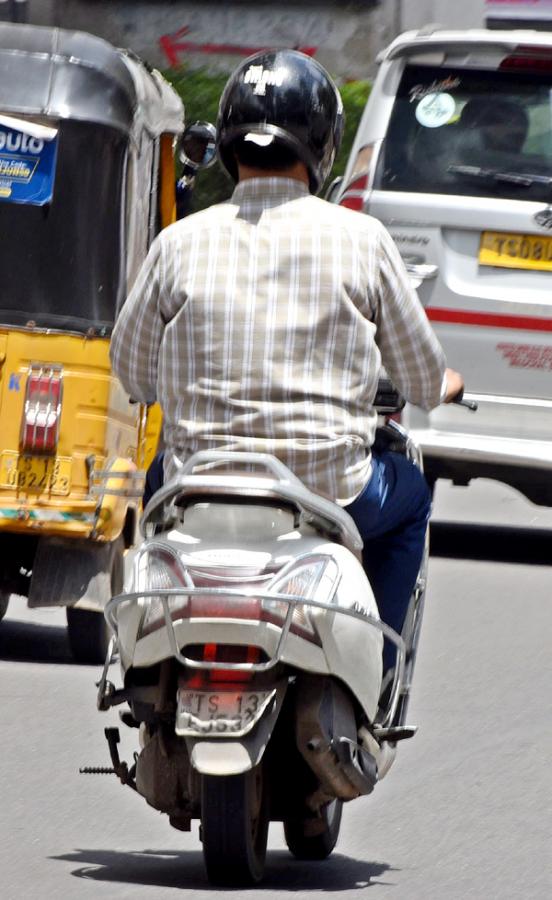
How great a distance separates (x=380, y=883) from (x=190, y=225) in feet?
5.23

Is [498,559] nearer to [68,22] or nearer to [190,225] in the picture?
[190,225]

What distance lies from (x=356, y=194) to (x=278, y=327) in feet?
18.9

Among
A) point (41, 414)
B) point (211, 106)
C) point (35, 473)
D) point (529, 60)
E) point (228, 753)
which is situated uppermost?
point (529, 60)

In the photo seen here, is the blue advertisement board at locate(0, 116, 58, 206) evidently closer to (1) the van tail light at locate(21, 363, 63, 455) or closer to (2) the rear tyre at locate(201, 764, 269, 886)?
(1) the van tail light at locate(21, 363, 63, 455)

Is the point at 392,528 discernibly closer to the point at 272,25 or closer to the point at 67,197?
the point at 67,197

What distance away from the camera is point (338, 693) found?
15.3 ft

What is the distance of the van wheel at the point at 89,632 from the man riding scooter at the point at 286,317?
3.39 m

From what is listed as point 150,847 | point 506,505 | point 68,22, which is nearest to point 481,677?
point 150,847

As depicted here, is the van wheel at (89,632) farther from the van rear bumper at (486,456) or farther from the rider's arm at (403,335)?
the rider's arm at (403,335)

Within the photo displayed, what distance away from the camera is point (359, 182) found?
10.5 meters

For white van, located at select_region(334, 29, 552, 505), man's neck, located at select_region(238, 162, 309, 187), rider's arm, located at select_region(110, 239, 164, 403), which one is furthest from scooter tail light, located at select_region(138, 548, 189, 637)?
white van, located at select_region(334, 29, 552, 505)

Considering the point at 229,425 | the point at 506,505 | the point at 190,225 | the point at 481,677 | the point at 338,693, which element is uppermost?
the point at 190,225

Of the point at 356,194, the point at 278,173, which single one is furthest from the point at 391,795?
the point at 356,194

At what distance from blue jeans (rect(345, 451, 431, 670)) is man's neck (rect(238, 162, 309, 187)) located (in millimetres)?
672
